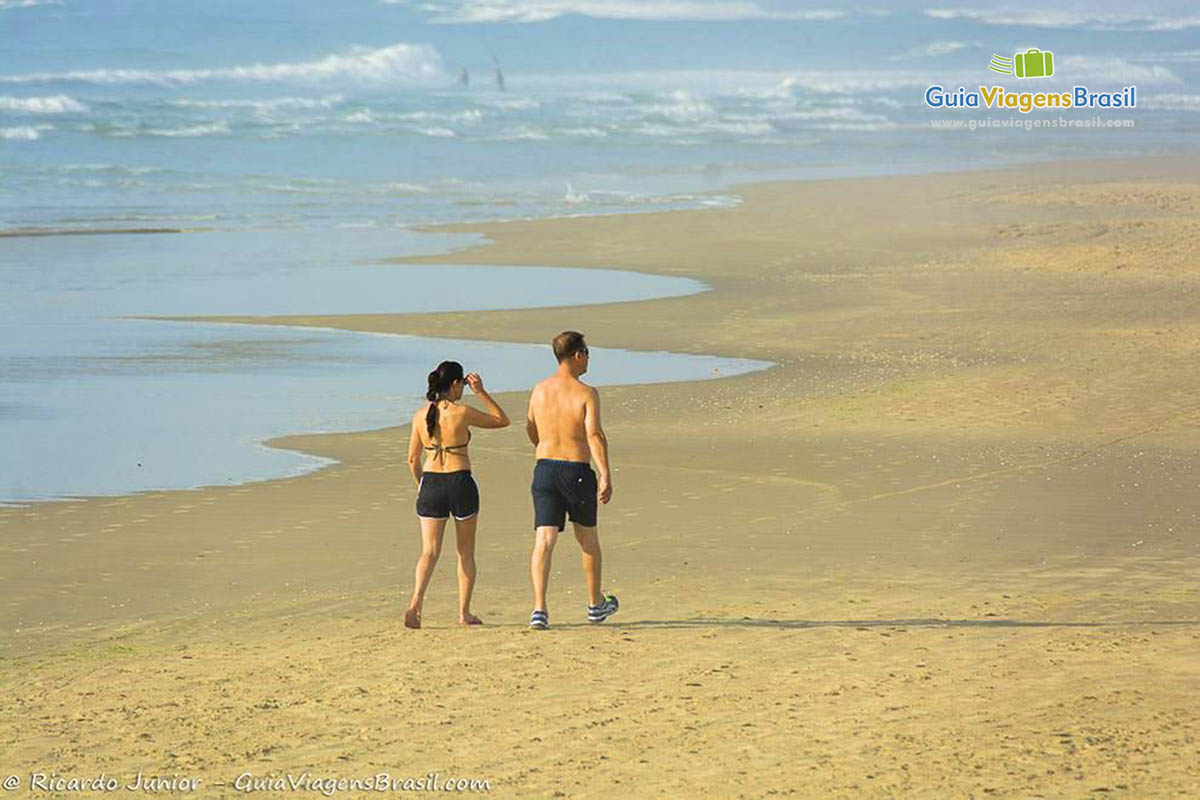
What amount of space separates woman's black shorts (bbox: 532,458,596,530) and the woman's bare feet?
2.00ft

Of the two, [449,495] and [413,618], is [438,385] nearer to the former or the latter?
[449,495]

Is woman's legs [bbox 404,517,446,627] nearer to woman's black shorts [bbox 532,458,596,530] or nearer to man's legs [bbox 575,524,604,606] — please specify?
woman's black shorts [bbox 532,458,596,530]

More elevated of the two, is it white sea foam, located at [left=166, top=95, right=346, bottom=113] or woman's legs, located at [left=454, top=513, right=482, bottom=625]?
white sea foam, located at [left=166, top=95, right=346, bottom=113]

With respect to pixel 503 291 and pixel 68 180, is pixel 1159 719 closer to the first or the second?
pixel 503 291

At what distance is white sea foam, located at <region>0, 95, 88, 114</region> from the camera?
221 ft

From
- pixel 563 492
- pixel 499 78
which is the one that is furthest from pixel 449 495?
pixel 499 78

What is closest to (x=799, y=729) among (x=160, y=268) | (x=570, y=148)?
(x=160, y=268)

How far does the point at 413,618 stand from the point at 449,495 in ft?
1.71

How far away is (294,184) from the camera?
40.2 m

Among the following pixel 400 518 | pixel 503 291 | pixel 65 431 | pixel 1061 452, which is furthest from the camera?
pixel 503 291

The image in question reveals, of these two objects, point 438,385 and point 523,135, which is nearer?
point 438,385

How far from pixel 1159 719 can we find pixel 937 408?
7653 millimetres

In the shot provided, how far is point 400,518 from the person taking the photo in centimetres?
1043
